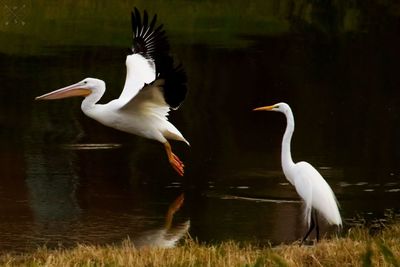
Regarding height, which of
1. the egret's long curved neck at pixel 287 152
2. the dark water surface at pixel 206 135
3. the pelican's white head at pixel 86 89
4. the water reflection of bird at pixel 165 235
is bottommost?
the water reflection of bird at pixel 165 235

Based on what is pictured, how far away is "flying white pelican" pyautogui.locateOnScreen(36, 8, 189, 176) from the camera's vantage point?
9.09 meters

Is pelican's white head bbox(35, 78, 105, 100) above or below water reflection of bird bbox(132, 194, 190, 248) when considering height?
above

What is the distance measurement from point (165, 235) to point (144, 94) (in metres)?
1.61

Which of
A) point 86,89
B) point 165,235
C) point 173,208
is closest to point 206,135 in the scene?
point 86,89

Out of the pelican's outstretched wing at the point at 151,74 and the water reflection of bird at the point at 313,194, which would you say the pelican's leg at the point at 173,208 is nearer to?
the pelican's outstretched wing at the point at 151,74

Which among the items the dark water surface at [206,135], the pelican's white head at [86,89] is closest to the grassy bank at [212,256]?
the dark water surface at [206,135]

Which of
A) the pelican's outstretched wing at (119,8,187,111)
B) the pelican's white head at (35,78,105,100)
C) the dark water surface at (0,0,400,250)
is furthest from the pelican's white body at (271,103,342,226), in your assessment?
the pelican's white head at (35,78,105,100)

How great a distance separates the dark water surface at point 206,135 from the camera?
876 centimetres

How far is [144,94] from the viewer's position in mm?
A: 9430

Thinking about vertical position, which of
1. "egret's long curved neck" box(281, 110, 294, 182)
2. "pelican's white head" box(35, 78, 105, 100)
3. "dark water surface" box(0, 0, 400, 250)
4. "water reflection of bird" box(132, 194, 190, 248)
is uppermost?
"pelican's white head" box(35, 78, 105, 100)

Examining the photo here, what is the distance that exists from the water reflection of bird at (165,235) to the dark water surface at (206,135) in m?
0.03

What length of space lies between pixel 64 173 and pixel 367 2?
800 inches

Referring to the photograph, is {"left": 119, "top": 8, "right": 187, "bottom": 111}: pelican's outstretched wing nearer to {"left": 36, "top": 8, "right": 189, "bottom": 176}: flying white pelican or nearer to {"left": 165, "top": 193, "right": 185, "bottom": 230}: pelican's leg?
{"left": 36, "top": 8, "right": 189, "bottom": 176}: flying white pelican

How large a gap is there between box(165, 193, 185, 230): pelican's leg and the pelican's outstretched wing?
2.45 feet
